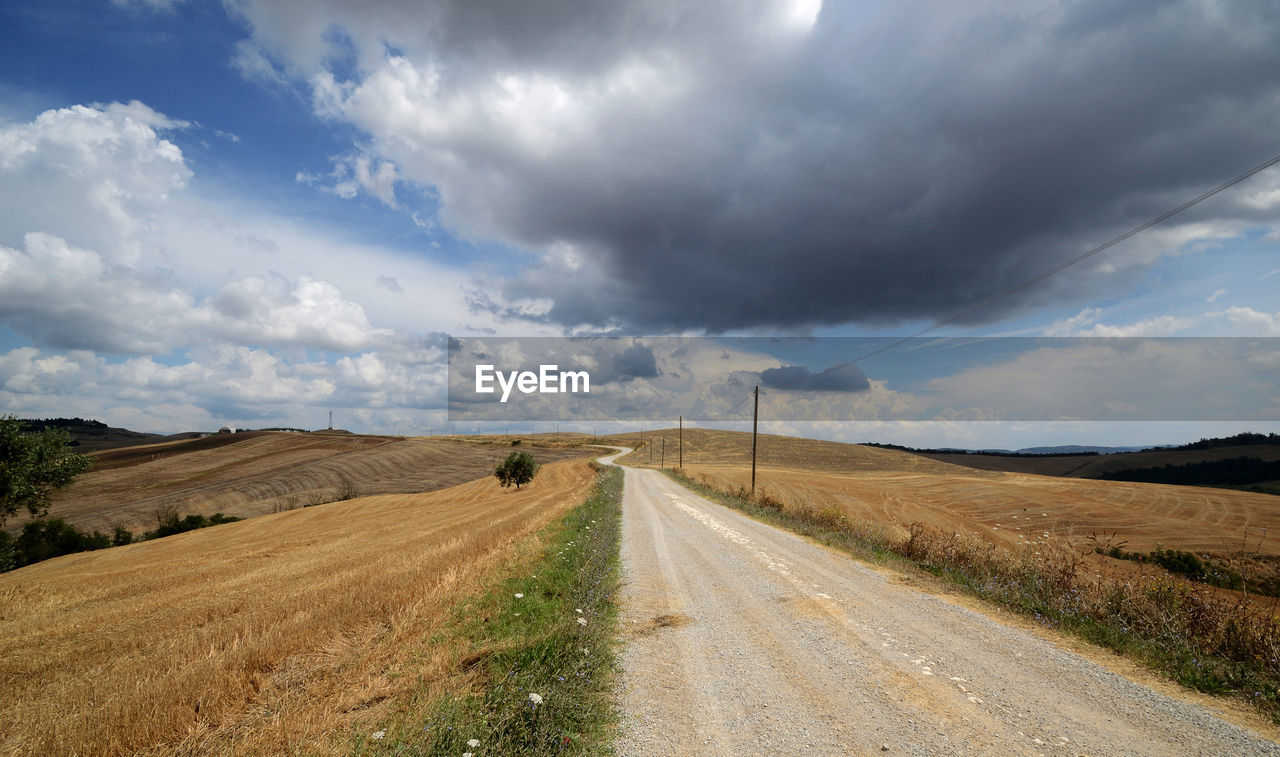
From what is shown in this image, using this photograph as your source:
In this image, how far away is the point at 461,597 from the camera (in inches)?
Answer: 388

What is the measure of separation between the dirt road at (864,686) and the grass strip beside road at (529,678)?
439mm

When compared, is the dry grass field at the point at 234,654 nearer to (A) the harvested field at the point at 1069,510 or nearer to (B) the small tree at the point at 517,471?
(A) the harvested field at the point at 1069,510

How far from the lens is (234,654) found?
24.5ft

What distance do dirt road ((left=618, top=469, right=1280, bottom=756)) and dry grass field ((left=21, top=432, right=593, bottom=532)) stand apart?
79449mm

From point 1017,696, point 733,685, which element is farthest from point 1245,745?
point 733,685

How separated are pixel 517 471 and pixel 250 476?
175 feet

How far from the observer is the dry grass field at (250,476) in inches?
2763

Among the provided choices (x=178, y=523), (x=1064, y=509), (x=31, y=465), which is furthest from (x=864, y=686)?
(x=178, y=523)

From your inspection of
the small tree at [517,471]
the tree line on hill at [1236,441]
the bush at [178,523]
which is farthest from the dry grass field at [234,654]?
the tree line on hill at [1236,441]

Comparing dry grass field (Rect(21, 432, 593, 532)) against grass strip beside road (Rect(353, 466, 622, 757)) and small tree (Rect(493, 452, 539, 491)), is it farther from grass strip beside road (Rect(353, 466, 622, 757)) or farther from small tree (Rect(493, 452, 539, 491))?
grass strip beside road (Rect(353, 466, 622, 757))

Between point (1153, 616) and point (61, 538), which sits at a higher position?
point (1153, 616)

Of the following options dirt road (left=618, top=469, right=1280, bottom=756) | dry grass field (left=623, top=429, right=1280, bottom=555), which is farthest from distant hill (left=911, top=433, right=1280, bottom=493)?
dirt road (left=618, top=469, right=1280, bottom=756)

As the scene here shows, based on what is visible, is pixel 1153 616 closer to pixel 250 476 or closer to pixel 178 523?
pixel 178 523

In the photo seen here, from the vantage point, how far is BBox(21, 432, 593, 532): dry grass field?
70188mm
